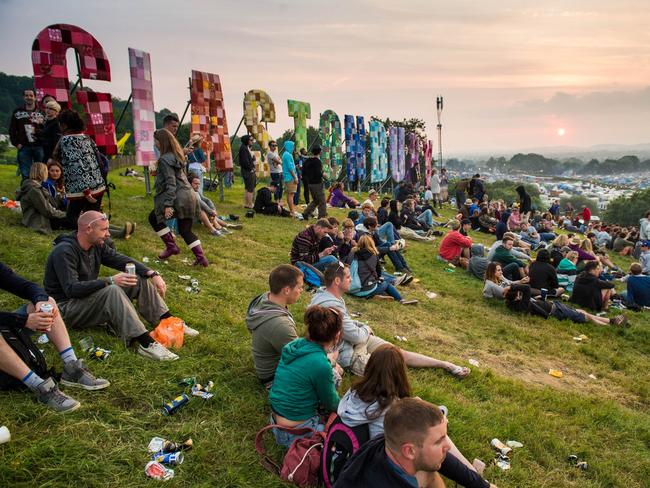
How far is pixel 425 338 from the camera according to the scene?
761cm

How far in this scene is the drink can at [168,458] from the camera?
3.46 m

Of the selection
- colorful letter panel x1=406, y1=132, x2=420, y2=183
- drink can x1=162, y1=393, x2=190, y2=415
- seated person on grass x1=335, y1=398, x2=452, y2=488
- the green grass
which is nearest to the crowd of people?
seated person on grass x1=335, y1=398, x2=452, y2=488

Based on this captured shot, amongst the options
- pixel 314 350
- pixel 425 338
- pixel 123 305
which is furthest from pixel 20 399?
pixel 425 338

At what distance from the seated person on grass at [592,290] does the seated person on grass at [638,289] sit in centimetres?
80

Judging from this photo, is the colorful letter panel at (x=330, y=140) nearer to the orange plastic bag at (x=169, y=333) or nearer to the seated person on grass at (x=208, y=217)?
the seated person on grass at (x=208, y=217)

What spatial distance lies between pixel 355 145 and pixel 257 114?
344 inches

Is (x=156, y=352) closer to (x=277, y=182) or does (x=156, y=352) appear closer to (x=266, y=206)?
(x=266, y=206)

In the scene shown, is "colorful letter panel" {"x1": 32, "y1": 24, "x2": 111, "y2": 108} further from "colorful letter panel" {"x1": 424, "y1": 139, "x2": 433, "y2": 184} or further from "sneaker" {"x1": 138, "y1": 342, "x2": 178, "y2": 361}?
"colorful letter panel" {"x1": 424, "y1": 139, "x2": 433, "y2": 184}

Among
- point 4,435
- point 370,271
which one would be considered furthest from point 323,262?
point 4,435

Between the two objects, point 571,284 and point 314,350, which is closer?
point 314,350

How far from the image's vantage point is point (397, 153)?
29.0m

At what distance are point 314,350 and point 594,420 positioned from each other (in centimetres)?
393

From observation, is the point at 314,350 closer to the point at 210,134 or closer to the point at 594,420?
the point at 594,420

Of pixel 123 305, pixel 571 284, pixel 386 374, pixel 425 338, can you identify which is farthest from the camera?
pixel 571 284
